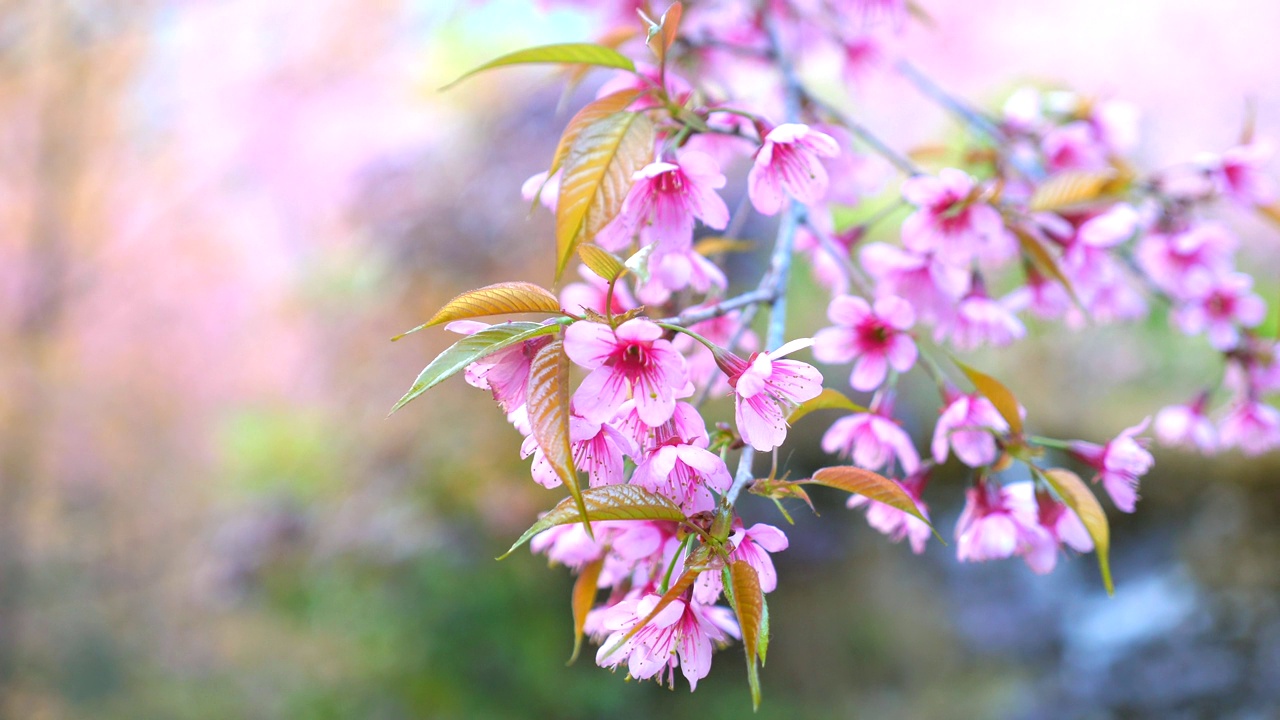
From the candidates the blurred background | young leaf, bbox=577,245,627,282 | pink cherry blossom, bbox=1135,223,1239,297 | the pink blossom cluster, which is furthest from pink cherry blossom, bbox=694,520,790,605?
the blurred background

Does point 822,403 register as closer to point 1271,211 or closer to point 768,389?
point 768,389

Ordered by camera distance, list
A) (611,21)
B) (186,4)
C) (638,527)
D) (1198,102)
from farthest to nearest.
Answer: (1198,102), (186,4), (611,21), (638,527)

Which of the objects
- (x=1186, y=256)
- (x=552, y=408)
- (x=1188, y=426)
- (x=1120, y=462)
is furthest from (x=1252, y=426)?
(x=552, y=408)

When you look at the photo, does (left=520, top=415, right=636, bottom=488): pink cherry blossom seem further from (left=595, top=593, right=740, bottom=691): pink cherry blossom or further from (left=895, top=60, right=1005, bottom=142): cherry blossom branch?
(left=895, top=60, right=1005, bottom=142): cherry blossom branch

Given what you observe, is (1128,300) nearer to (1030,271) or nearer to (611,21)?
(1030,271)

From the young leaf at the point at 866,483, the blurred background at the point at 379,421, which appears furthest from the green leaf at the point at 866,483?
the blurred background at the point at 379,421

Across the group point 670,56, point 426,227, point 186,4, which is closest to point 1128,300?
point 670,56
